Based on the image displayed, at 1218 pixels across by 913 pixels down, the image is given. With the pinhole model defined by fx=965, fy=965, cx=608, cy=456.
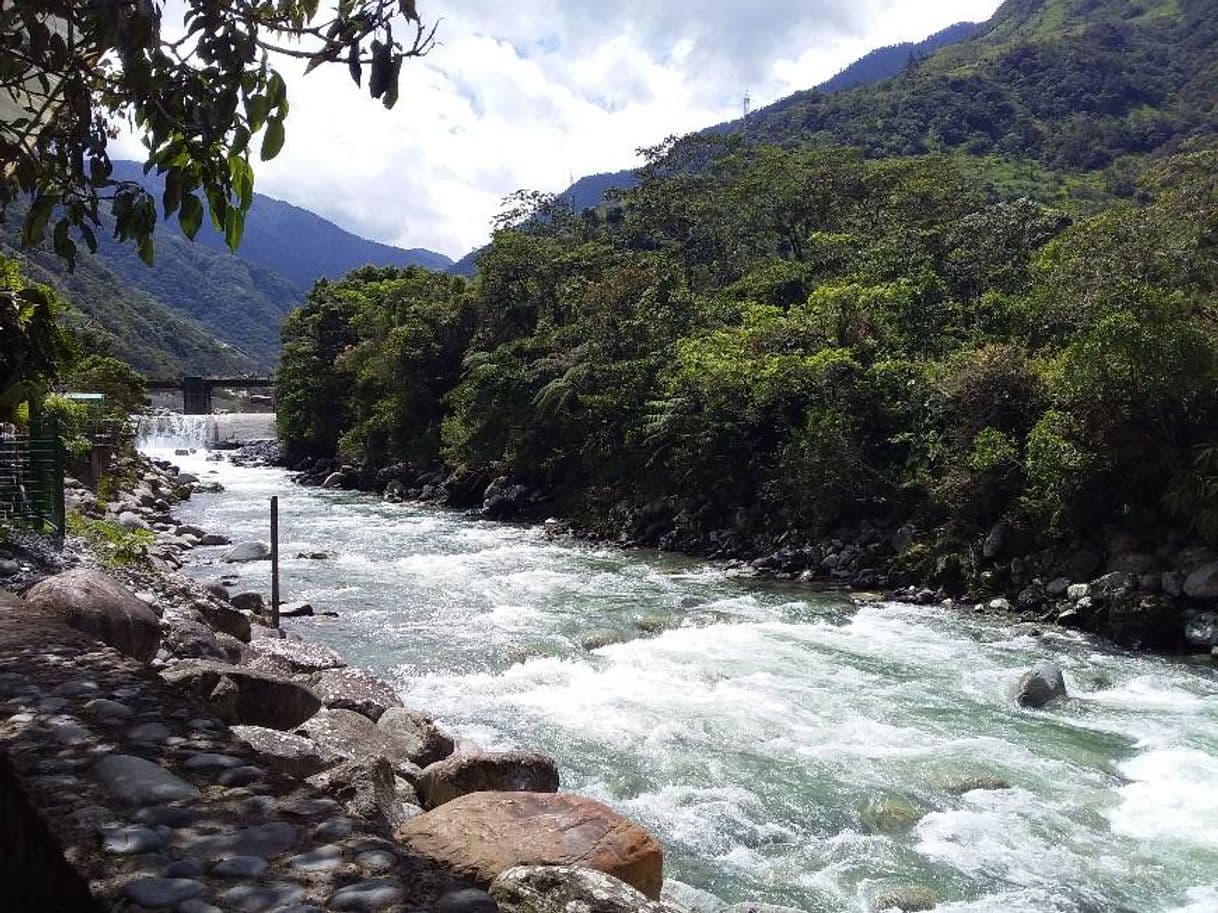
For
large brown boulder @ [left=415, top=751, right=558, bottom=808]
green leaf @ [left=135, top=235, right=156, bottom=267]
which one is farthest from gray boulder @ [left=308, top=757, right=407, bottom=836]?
green leaf @ [left=135, top=235, right=156, bottom=267]

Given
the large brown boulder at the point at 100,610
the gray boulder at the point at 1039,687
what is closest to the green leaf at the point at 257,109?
the large brown boulder at the point at 100,610

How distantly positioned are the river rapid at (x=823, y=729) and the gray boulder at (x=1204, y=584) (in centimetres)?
124

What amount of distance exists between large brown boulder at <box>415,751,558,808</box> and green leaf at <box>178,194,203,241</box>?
4.66m

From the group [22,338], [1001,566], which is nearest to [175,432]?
[1001,566]

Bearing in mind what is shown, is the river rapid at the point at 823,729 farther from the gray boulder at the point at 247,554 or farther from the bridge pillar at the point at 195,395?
the bridge pillar at the point at 195,395

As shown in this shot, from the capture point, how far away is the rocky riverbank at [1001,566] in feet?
42.4

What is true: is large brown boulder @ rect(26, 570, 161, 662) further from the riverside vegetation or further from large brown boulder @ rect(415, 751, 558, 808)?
the riverside vegetation

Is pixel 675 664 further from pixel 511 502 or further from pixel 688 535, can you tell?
pixel 511 502

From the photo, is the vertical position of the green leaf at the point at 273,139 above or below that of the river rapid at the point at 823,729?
above

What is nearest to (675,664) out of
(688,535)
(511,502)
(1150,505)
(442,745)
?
(442,745)

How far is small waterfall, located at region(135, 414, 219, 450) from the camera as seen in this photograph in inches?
2112

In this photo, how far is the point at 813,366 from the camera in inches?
778

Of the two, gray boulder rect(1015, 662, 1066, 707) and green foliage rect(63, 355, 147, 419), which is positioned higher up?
green foliage rect(63, 355, 147, 419)

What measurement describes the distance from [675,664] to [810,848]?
4846mm
